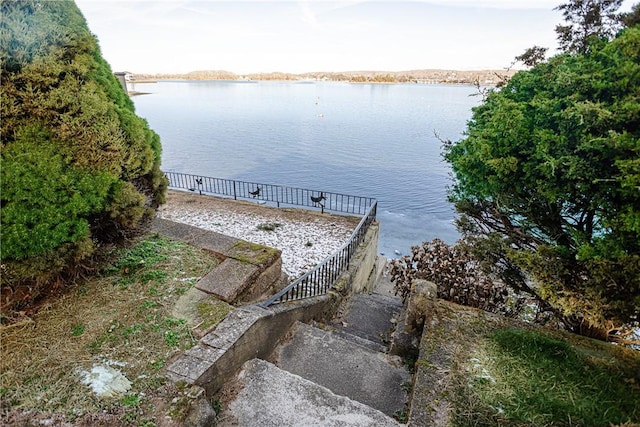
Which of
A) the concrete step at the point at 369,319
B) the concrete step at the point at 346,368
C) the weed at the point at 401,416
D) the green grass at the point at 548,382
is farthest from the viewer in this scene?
the concrete step at the point at 369,319

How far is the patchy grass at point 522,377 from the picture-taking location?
306cm

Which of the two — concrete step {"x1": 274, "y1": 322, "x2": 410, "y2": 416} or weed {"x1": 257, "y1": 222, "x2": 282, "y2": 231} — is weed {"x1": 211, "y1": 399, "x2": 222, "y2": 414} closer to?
concrete step {"x1": 274, "y1": 322, "x2": 410, "y2": 416}

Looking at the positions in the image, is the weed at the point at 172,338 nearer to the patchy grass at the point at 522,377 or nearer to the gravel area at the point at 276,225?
the patchy grass at the point at 522,377

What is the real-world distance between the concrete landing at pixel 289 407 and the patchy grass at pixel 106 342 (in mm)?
684

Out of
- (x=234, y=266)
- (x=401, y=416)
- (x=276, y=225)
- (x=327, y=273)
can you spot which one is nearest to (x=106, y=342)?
(x=234, y=266)

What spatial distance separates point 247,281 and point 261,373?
1512 mm

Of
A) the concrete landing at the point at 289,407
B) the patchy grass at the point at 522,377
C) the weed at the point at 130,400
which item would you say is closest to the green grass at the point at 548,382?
the patchy grass at the point at 522,377

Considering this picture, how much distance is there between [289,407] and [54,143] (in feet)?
12.1

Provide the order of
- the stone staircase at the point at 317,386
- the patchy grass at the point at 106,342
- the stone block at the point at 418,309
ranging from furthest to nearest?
1. the stone block at the point at 418,309
2. the stone staircase at the point at 317,386
3. the patchy grass at the point at 106,342

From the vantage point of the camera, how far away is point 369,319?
6.59m

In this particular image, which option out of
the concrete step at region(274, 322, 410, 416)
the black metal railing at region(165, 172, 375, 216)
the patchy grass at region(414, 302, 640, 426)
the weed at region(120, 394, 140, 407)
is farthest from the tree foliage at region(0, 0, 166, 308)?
the black metal railing at region(165, 172, 375, 216)

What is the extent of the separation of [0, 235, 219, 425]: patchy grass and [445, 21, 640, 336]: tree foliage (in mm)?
4187

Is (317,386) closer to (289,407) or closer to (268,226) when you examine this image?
(289,407)

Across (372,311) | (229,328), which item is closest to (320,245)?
(372,311)
